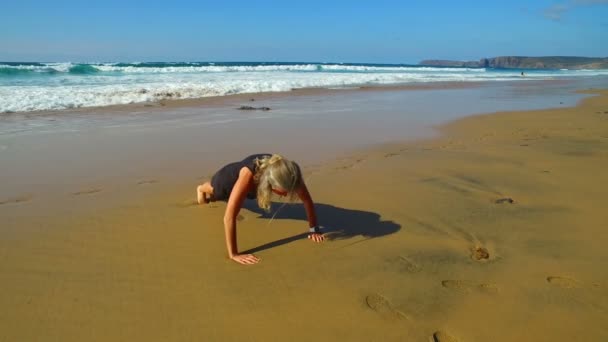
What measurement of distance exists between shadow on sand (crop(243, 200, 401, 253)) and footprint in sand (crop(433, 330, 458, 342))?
1185mm

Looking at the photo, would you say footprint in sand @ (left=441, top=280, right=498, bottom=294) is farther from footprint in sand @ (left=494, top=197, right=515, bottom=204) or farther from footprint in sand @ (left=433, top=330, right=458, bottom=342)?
footprint in sand @ (left=494, top=197, right=515, bottom=204)

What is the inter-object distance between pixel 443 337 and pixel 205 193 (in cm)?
252

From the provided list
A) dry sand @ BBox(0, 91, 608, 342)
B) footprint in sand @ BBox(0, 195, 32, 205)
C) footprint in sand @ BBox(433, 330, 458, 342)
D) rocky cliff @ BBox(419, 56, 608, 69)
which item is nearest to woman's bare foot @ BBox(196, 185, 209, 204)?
dry sand @ BBox(0, 91, 608, 342)

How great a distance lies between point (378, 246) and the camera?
3.09m

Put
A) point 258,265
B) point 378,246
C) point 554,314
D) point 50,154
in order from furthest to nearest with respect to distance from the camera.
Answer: point 50,154
point 378,246
point 258,265
point 554,314

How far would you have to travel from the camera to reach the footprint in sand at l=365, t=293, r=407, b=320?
2232 millimetres

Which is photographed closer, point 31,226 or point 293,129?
point 31,226

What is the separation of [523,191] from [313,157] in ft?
8.31

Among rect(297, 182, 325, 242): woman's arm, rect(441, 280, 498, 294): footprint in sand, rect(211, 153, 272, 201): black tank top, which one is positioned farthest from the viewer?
rect(211, 153, 272, 201): black tank top

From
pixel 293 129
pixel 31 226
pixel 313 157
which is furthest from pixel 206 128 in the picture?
pixel 31 226

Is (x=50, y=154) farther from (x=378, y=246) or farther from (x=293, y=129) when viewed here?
(x=378, y=246)

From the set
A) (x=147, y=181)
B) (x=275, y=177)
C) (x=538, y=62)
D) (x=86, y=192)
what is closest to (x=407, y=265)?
(x=275, y=177)

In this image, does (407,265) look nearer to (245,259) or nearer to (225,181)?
(245,259)

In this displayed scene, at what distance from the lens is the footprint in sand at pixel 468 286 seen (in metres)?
2.47
